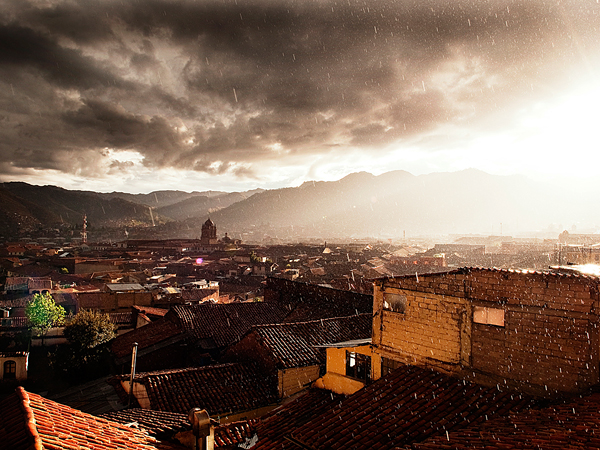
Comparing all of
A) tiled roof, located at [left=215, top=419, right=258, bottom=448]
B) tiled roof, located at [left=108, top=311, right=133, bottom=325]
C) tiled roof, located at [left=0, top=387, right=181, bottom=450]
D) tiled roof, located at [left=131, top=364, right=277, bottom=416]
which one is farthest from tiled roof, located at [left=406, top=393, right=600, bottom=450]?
tiled roof, located at [left=108, top=311, right=133, bottom=325]

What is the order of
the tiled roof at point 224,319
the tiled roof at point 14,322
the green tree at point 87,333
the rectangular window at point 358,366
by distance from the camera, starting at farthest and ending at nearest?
the tiled roof at point 14,322 → the green tree at point 87,333 → the tiled roof at point 224,319 → the rectangular window at point 358,366

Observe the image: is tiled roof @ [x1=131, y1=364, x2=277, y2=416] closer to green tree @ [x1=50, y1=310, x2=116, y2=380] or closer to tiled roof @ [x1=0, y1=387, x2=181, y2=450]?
tiled roof @ [x1=0, y1=387, x2=181, y2=450]

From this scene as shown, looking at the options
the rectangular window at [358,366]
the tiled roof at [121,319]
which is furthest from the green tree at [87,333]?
the rectangular window at [358,366]

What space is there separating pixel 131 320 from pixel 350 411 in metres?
21.9

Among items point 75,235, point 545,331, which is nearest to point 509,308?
point 545,331

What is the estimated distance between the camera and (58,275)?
2004 inches

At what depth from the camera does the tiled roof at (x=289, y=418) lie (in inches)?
269

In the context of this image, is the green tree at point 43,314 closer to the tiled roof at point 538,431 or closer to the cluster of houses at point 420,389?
the cluster of houses at point 420,389

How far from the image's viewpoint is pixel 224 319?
700 inches

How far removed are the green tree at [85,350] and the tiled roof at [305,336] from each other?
11633 millimetres

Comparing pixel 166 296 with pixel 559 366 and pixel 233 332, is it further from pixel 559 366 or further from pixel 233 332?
pixel 559 366

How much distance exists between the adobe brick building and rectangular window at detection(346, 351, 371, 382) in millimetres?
422

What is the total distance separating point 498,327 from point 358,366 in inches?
131

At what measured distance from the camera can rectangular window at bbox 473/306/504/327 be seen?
6207 mm
